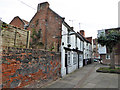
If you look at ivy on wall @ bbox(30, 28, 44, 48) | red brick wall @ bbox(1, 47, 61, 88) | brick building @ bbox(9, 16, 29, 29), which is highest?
brick building @ bbox(9, 16, 29, 29)

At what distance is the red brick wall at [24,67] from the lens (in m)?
4.21

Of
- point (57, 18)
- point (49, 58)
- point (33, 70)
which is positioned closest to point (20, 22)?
point (57, 18)

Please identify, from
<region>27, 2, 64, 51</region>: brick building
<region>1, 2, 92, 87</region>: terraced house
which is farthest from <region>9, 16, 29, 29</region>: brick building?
<region>27, 2, 64, 51</region>: brick building

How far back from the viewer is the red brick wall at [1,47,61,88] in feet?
13.8

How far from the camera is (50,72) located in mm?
7562

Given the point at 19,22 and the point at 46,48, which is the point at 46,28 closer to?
the point at 46,48

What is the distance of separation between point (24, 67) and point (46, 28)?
7.41 m

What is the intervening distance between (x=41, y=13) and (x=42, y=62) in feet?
27.6

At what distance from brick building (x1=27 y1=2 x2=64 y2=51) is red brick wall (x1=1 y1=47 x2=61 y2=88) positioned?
10.3 ft

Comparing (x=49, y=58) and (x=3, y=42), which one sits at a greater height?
(x=3, y=42)

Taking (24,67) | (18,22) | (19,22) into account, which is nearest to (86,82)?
(24,67)

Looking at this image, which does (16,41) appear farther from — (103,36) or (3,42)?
(103,36)

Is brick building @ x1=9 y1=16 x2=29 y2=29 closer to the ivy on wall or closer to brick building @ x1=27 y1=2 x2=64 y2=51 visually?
brick building @ x1=27 y1=2 x2=64 y2=51

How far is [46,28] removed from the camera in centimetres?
1162
